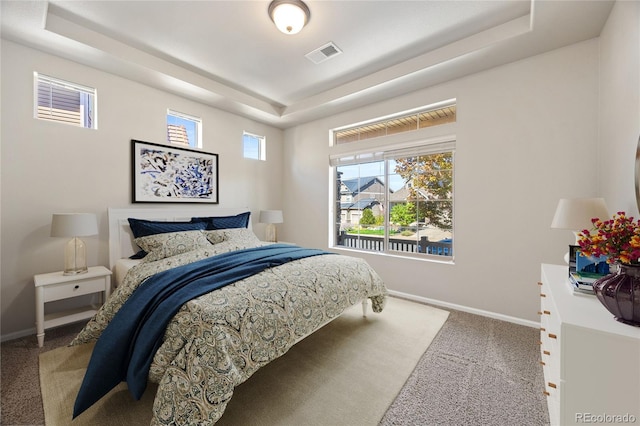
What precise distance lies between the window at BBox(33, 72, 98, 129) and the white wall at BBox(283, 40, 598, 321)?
3.67m

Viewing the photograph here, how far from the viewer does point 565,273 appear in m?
1.77

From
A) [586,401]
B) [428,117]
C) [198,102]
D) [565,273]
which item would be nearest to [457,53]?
[428,117]

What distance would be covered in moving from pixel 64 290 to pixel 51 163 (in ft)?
4.19

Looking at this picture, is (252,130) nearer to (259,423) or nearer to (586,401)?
(259,423)

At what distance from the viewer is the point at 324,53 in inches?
113

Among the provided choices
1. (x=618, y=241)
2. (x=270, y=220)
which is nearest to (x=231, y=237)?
(x=270, y=220)

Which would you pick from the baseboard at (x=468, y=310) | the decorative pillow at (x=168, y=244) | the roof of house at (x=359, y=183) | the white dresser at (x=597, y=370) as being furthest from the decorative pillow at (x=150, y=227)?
the white dresser at (x=597, y=370)

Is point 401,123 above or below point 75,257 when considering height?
above

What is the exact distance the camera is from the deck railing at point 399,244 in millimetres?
3361

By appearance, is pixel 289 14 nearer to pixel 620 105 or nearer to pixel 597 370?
pixel 620 105

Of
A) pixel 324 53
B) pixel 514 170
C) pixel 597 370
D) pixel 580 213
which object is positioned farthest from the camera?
pixel 324 53

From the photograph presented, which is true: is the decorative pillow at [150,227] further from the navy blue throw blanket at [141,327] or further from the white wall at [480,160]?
the navy blue throw blanket at [141,327]

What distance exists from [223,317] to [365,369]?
1.19 m

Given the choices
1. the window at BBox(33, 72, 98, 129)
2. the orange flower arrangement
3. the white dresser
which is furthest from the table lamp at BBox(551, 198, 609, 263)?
the window at BBox(33, 72, 98, 129)
